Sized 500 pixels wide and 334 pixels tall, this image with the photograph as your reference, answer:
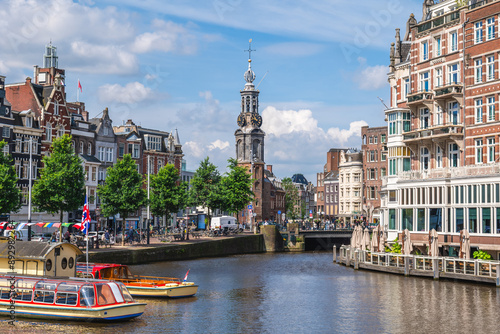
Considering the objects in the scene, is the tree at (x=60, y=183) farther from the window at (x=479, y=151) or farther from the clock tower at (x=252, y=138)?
the clock tower at (x=252, y=138)

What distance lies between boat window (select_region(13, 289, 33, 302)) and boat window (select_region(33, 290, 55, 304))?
1.30 feet

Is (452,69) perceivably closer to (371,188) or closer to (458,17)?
(458,17)

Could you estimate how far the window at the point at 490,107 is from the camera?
57594 mm

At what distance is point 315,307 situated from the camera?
138 feet

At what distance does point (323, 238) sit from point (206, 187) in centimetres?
2257

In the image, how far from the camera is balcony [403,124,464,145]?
198 ft

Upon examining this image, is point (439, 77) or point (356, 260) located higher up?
point (439, 77)

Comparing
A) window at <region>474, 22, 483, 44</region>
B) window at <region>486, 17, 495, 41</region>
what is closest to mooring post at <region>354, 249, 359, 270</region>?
window at <region>474, 22, 483, 44</region>

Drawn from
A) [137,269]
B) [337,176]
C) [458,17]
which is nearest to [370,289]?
[137,269]

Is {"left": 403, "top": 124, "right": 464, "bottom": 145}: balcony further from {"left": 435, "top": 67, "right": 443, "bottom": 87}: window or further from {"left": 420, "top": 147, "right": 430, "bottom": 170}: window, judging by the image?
{"left": 435, "top": 67, "right": 443, "bottom": 87}: window

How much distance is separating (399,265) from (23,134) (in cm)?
4850

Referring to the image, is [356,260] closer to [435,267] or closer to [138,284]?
[435,267]

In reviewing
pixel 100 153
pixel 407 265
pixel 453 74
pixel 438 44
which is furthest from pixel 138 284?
pixel 100 153

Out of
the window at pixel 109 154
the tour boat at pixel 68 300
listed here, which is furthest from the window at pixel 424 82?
the window at pixel 109 154
